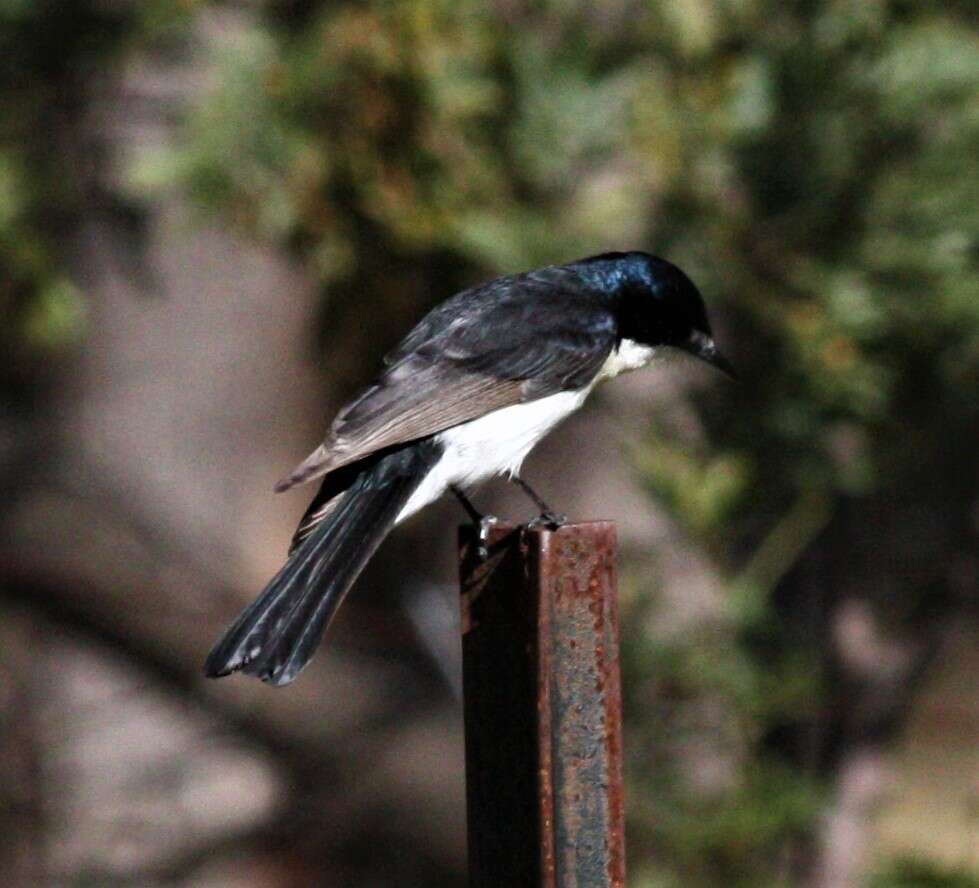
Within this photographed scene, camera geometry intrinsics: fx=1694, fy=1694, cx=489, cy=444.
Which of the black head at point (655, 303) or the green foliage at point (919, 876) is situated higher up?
the black head at point (655, 303)

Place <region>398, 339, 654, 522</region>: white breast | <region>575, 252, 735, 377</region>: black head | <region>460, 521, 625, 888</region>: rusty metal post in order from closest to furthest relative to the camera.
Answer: <region>460, 521, 625, 888</region>: rusty metal post < <region>398, 339, 654, 522</region>: white breast < <region>575, 252, 735, 377</region>: black head

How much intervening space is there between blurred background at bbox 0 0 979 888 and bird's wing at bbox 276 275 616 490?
91 cm

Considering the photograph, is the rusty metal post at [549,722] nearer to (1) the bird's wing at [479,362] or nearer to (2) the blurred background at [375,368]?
(1) the bird's wing at [479,362]

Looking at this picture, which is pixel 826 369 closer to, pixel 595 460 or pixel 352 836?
pixel 595 460

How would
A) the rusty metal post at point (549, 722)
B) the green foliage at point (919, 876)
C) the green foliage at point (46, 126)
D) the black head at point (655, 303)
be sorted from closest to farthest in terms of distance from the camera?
the rusty metal post at point (549, 722)
the black head at point (655, 303)
the green foliage at point (919, 876)
the green foliage at point (46, 126)

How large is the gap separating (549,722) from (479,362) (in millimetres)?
1579

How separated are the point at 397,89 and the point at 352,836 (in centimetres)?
254

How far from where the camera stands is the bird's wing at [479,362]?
3092 mm

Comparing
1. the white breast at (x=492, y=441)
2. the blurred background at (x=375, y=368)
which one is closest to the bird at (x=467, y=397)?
the white breast at (x=492, y=441)

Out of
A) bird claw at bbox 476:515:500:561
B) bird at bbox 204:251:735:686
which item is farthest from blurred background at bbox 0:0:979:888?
bird claw at bbox 476:515:500:561

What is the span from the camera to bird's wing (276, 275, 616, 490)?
309cm

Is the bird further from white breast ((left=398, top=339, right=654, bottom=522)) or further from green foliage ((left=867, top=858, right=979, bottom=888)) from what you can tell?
green foliage ((left=867, top=858, right=979, bottom=888))

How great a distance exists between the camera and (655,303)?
3814 millimetres

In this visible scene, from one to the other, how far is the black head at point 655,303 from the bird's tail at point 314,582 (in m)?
0.85
